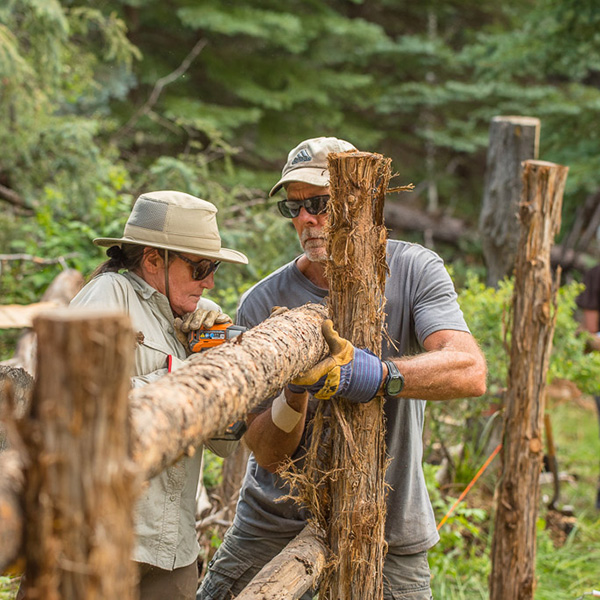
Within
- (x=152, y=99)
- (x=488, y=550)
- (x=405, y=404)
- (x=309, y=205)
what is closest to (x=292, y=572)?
(x=405, y=404)

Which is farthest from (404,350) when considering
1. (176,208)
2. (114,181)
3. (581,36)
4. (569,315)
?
(581,36)

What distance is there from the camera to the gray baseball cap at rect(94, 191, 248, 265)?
2369mm

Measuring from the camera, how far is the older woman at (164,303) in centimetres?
221

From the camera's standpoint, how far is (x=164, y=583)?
2.34 meters

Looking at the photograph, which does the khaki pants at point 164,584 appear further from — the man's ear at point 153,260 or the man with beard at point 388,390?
the man's ear at point 153,260

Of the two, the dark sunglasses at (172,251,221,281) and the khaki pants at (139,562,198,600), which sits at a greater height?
the dark sunglasses at (172,251,221,281)

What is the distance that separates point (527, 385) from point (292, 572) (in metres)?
2.35

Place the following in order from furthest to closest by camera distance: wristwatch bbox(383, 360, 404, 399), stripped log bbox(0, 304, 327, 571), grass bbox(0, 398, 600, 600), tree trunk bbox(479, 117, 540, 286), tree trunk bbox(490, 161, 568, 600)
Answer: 1. tree trunk bbox(479, 117, 540, 286)
2. grass bbox(0, 398, 600, 600)
3. tree trunk bbox(490, 161, 568, 600)
4. wristwatch bbox(383, 360, 404, 399)
5. stripped log bbox(0, 304, 327, 571)

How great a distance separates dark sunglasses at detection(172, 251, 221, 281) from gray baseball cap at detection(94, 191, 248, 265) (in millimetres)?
40

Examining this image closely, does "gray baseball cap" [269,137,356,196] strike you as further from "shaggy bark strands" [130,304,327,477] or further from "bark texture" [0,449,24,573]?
"bark texture" [0,449,24,573]

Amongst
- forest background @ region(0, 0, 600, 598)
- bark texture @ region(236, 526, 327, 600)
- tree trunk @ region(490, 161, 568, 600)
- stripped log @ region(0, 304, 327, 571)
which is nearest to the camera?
stripped log @ region(0, 304, 327, 571)

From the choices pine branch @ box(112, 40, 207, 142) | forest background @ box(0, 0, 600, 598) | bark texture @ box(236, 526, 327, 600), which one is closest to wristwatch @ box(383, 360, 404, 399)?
bark texture @ box(236, 526, 327, 600)

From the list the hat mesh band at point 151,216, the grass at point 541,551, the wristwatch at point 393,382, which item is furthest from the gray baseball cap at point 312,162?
the grass at point 541,551

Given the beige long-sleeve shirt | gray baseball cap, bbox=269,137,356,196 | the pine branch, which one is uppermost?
the pine branch
